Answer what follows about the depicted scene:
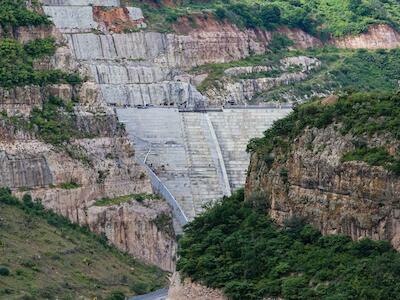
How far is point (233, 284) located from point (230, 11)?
223ft

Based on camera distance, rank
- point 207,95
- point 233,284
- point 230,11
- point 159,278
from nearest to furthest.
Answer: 1. point 233,284
2. point 159,278
3. point 207,95
4. point 230,11

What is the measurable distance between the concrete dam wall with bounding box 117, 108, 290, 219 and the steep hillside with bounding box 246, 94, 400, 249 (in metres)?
31.3

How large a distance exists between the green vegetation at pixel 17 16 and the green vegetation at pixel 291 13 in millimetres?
17835

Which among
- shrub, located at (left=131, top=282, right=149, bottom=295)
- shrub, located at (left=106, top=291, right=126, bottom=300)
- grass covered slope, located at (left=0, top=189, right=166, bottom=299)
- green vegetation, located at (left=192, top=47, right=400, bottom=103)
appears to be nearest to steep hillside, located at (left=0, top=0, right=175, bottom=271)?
grass covered slope, located at (left=0, top=189, right=166, bottom=299)

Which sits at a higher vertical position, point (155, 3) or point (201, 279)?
point (155, 3)

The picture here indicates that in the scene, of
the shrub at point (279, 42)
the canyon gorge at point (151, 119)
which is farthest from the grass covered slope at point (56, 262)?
the shrub at point (279, 42)

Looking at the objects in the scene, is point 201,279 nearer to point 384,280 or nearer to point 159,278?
point 384,280

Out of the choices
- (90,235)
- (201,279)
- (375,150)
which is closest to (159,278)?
(90,235)

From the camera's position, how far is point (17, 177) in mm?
124125

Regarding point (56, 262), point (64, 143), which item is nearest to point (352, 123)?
point (56, 262)

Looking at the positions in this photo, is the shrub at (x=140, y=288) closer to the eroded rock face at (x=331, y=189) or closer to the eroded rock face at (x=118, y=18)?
the eroded rock face at (x=331, y=189)

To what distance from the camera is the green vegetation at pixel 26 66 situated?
127 metres

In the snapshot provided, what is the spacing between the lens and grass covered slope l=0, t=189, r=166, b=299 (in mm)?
113000

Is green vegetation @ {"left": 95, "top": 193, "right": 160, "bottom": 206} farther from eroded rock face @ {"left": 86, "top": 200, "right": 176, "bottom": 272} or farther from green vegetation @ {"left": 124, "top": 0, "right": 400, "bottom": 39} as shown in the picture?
green vegetation @ {"left": 124, "top": 0, "right": 400, "bottom": 39}
